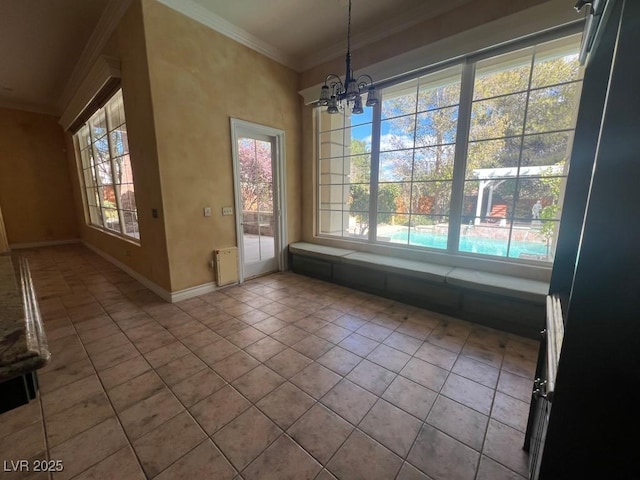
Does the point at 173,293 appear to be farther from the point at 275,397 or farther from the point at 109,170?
the point at 109,170

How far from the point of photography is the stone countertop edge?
56 cm

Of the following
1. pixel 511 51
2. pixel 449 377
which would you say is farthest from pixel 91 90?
pixel 449 377

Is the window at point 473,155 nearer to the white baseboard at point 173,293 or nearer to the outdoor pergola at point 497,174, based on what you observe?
the outdoor pergola at point 497,174

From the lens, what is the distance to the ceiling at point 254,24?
9.50 feet

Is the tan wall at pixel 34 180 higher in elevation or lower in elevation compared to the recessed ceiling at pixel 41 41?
lower

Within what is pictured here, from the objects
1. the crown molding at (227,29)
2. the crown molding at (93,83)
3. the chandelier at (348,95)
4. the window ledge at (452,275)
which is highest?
the crown molding at (227,29)

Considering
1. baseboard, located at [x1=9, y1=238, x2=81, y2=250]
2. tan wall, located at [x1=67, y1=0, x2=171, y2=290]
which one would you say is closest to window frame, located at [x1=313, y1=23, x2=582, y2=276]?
tan wall, located at [x1=67, y1=0, x2=171, y2=290]

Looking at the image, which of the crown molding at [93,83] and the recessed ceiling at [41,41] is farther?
the crown molding at [93,83]

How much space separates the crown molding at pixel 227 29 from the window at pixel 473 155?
1333 mm

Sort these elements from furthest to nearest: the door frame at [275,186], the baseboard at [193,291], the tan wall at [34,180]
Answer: the tan wall at [34,180] → the door frame at [275,186] → the baseboard at [193,291]

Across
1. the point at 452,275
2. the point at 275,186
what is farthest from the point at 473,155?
the point at 275,186

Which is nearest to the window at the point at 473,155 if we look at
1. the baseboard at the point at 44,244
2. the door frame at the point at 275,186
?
the door frame at the point at 275,186

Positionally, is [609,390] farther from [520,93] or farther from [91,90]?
[91,90]

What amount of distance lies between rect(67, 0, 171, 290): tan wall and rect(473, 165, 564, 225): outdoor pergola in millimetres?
3687
